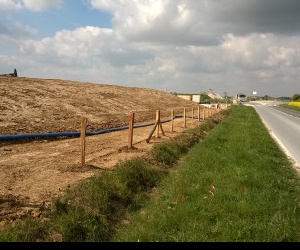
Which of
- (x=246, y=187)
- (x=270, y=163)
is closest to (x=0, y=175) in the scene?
(x=246, y=187)

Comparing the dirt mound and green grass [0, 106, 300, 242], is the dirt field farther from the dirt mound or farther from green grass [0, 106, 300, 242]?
green grass [0, 106, 300, 242]

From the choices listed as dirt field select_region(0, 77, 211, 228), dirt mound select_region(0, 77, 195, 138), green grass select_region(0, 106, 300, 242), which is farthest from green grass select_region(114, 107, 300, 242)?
dirt mound select_region(0, 77, 195, 138)

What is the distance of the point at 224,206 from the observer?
734 centimetres

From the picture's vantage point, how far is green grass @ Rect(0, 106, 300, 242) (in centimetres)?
591

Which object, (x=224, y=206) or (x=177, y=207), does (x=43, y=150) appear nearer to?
(x=177, y=207)

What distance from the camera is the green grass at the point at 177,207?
5.91 metres

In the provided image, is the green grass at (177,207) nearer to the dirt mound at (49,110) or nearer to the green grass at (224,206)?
the green grass at (224,206)

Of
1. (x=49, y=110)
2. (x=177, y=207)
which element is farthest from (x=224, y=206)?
(x=49, y=110)

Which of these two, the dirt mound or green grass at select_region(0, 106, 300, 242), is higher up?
the dirt mound

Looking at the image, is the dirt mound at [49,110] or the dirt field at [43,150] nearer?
the dirt field at [43,150]

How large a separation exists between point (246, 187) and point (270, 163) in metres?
3.54

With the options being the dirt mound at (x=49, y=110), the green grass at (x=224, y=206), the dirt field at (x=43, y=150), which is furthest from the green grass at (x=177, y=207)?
the dirt mound at (x=49, y=110)
